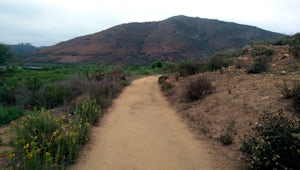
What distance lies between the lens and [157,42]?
6097 cm

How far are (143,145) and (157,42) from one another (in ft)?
181

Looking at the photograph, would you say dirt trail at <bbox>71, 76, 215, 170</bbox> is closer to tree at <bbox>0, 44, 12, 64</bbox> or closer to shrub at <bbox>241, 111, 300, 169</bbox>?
shrub at <bbox>241, 111, 300, 169</bbox>

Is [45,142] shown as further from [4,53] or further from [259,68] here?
[4,53]

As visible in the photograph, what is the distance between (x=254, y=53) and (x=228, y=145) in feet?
40.2

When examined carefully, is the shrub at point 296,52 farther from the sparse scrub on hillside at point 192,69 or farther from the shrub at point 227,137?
the shrub at point 227,137

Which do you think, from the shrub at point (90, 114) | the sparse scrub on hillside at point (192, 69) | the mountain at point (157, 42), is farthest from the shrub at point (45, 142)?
the mountain at point (157, 42)

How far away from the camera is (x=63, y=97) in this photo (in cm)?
1212

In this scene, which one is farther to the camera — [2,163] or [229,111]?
[229,111]

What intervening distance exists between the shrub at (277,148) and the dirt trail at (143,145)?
3.04 feet

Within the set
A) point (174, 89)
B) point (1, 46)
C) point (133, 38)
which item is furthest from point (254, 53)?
point (133, 38)

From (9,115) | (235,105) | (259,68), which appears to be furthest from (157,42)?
(235,105)

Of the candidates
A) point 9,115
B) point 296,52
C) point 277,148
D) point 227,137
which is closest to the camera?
point 277,148

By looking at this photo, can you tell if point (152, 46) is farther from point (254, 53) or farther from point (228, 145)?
point (228, 145)

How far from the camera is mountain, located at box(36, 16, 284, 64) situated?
2195 inches
